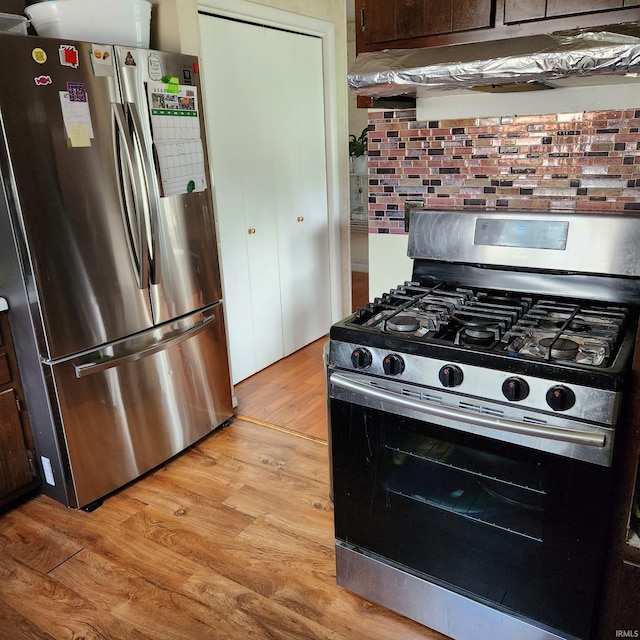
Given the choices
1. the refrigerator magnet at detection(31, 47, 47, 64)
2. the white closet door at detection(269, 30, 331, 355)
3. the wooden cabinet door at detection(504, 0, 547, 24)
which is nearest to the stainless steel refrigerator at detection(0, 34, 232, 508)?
the refrigerator magnet at detection(31, 47, 47, 64)

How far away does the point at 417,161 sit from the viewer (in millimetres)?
2115

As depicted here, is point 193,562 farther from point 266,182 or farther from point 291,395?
point 266,182

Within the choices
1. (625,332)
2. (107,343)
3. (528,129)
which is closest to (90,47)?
(107,343)

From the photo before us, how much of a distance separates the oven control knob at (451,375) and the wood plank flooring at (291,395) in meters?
1.42

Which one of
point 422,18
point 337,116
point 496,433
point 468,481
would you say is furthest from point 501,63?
point 337,116

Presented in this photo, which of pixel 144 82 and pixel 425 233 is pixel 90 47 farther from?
pixel 425 233

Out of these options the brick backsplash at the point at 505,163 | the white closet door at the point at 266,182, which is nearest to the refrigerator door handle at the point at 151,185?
the white closet door at the point at 266,182

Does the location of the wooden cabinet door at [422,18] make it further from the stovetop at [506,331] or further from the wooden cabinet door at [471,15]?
the stovetop at [506,331]

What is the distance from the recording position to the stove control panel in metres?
1.23

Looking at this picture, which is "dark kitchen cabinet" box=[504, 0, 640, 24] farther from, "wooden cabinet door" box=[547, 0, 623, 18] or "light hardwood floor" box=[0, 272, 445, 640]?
"light hardwood floor" box=[0, 272, 445, 640]

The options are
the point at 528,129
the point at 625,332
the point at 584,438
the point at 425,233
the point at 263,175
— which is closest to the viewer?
the point at 584,438

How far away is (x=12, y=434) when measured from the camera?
2203 mm

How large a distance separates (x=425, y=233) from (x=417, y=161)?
29cm

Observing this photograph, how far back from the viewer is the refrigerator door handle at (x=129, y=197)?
2098mm
